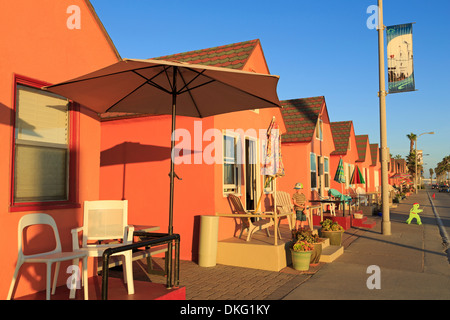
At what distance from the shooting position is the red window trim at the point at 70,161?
464 centimetres

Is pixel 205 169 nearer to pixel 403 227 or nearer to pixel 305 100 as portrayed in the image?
pixel 403 227

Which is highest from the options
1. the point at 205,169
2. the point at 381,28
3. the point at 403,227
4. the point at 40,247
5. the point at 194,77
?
the point at 381,28

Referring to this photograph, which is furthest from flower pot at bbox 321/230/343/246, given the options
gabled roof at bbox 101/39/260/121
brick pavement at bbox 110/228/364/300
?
gabled roof at bbox 101/39/260/121

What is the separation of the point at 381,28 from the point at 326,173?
759cm

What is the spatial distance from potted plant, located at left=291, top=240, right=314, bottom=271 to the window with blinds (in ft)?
14.0

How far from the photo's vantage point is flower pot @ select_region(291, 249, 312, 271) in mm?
7141

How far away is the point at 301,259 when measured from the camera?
23.4ft

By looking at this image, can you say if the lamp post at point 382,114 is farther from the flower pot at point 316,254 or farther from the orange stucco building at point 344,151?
the orange stucco building at point 344,151

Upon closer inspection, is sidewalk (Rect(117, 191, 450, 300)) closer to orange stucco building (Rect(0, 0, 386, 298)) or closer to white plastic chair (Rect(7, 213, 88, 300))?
orange stucco building (Rect(0, 0, 386, 298))

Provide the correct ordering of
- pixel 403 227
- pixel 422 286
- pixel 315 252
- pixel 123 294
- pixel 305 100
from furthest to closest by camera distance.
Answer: pixel 305 100 < pixel 403 227 < pixel 315 252 < pixel 422 286 < pixel 123 294

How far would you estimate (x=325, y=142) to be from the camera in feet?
60.5

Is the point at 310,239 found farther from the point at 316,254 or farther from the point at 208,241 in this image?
the point at 208,241

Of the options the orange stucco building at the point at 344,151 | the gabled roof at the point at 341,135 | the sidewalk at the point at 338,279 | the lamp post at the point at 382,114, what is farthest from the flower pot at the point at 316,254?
the gabled roof at the point at 341,135
